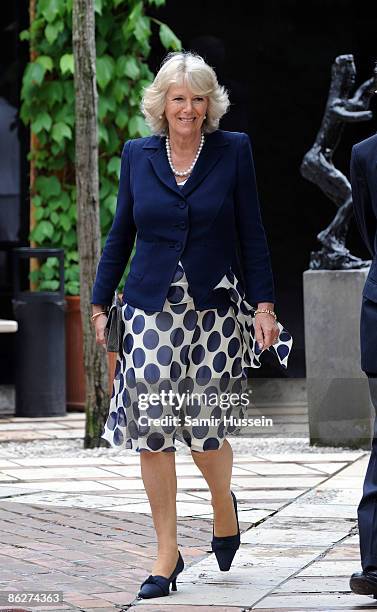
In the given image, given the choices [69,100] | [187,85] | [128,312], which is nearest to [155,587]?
[128,312]

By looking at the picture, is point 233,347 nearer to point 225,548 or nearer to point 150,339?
point 150,339

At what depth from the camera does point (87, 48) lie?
8.55 metres

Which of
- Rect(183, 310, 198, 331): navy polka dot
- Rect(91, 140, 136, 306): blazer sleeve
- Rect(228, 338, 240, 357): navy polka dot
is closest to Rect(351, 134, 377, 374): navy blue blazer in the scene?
Rect(228, 338, 240, 357): navy polka dot

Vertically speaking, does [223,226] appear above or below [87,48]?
below

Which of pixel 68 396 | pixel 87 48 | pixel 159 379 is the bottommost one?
pixel 68 396

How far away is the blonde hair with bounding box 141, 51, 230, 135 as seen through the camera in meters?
4.85

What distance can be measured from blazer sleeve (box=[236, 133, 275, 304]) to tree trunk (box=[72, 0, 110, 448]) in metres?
3.67

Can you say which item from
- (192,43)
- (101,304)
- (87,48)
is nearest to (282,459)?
(87,48)

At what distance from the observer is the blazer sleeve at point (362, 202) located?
15.6 feet

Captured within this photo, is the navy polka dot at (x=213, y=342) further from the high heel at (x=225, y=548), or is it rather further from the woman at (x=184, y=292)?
the high heel at (x=225, y=548)

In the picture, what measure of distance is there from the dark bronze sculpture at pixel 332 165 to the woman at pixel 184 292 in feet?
11.9

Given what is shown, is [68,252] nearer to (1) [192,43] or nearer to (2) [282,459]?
(1) [192,43]

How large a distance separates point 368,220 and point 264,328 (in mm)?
499

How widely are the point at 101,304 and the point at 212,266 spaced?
44 centimetres
